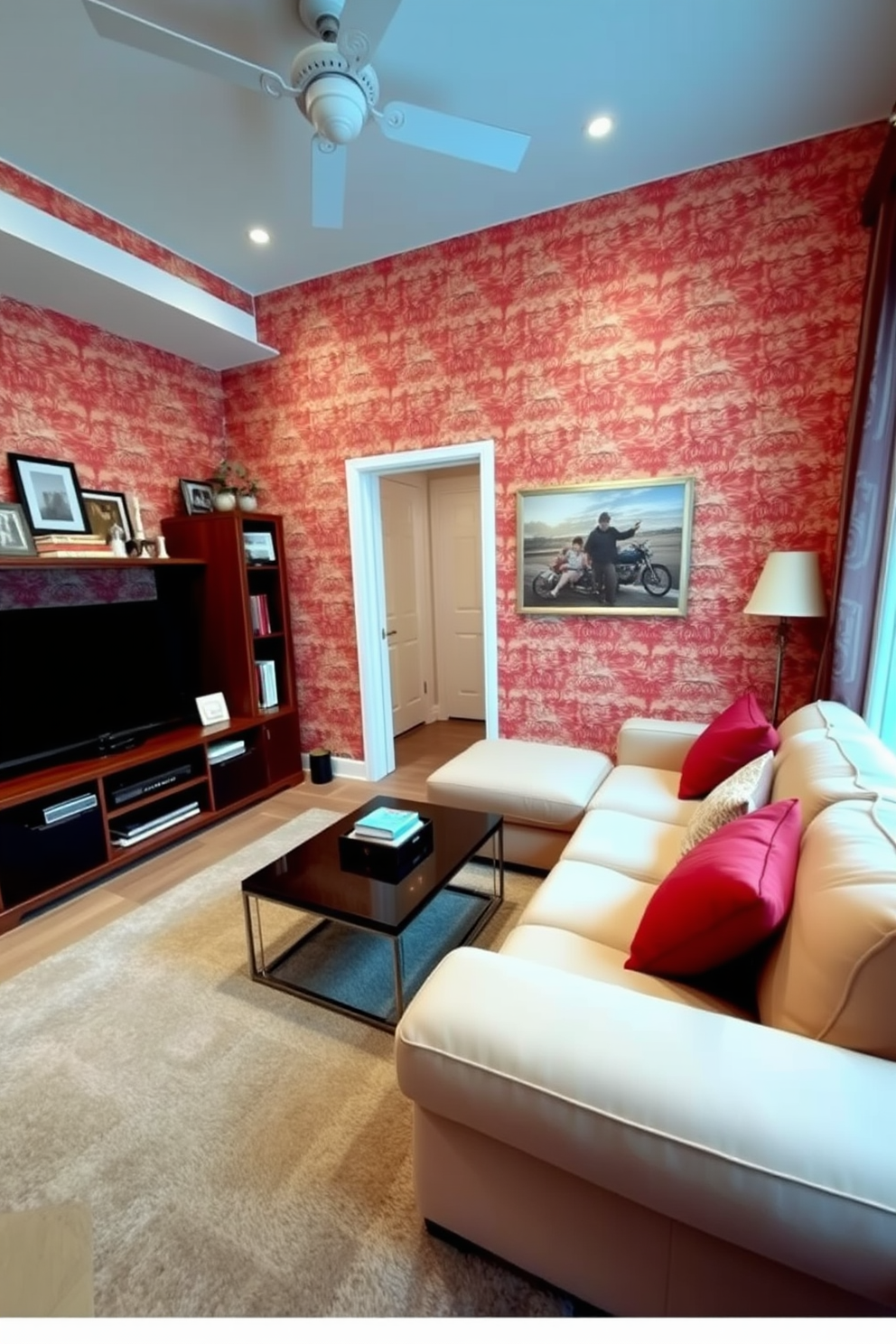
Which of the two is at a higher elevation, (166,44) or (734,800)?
(166,44)

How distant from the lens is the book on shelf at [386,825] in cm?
203

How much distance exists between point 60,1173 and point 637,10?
3.63m

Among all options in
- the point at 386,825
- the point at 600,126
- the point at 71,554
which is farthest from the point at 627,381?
the point at 71,554

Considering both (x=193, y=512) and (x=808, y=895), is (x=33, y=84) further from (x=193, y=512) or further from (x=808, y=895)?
(x=808, y=895)

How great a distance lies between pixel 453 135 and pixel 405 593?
3.32 m

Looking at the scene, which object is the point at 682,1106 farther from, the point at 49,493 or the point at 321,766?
the point at 49,493

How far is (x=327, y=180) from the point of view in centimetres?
198

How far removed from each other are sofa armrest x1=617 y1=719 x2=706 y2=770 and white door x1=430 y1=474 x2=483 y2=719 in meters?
2.24

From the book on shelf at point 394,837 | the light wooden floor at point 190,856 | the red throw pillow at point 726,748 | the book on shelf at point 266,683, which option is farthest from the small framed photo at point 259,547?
the red throw pillow at point 726,748

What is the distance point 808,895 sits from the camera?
1.04 meters

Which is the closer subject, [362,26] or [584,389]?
[362,26]

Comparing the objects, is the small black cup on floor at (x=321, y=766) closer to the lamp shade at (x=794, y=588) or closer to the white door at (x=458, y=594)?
the white door at (x=458, y=594)

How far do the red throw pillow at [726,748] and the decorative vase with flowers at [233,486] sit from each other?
299cm

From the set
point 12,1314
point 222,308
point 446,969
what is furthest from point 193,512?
point 12,1314
